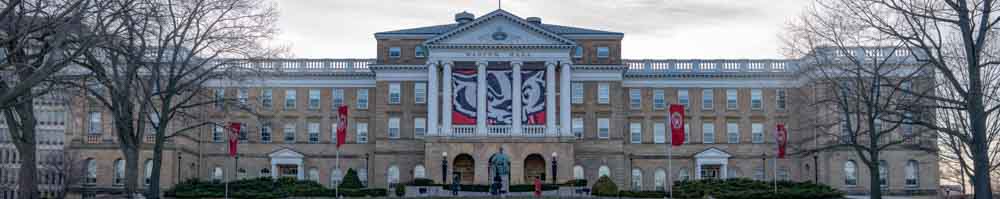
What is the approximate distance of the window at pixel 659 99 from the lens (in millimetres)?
73125

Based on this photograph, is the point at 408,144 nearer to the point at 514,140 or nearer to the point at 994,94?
the point at 514,140

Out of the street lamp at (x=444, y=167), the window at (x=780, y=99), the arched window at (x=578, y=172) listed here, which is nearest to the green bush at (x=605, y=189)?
the street lamp at (x=444, y=167)

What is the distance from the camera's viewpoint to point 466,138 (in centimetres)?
6494

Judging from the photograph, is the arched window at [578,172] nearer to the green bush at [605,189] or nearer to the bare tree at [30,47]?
the green bush at [605,189]

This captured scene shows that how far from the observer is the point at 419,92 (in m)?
71.2

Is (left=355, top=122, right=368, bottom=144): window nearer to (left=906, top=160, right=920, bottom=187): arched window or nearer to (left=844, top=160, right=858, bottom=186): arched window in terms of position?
(left=844, top=160, right=858, bottom=186): arched window

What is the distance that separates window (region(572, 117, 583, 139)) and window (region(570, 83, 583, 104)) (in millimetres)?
1140

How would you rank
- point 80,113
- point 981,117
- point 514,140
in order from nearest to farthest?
point 981,117
point 514,140
point 80,113

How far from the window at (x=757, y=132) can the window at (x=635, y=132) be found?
285 inches

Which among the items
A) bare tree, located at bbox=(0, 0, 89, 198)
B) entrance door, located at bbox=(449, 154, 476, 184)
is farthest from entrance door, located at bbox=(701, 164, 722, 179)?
bare tree, located at bbox=(0, 0, 89, 198)

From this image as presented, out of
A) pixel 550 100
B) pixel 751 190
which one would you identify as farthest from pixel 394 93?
pixel 751 190

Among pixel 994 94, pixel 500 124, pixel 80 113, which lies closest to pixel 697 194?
pixel 994 94

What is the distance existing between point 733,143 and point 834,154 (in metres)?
8.13

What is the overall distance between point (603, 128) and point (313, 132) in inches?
738
